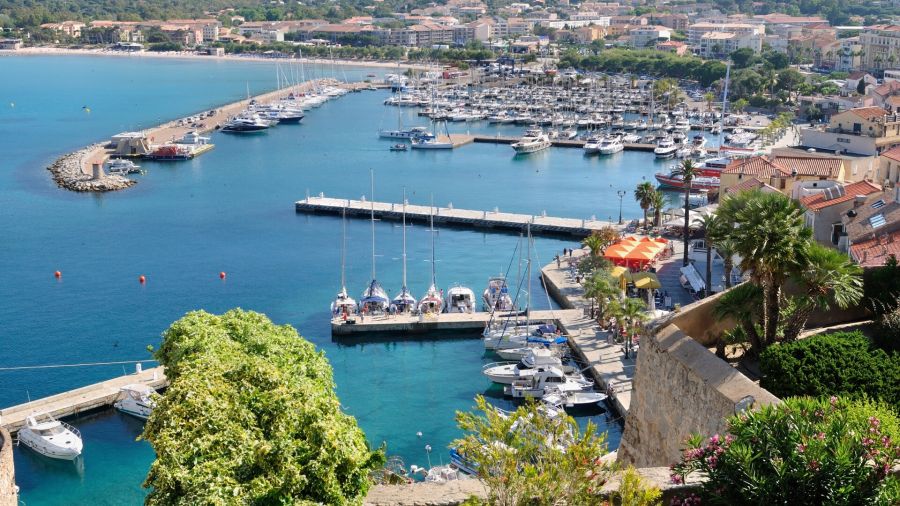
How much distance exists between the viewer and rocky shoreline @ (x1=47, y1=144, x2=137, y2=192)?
7269cm

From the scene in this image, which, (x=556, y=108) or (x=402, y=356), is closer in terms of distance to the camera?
(x=402, y=356)

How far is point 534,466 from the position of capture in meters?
11.2

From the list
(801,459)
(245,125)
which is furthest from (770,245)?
(245,125)

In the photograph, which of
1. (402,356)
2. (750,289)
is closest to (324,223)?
(402,356)

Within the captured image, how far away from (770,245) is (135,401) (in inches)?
877

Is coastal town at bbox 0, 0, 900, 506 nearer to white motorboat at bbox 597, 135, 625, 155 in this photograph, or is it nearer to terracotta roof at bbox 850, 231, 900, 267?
terracotta roof at bbox 850, 231, 900, 267

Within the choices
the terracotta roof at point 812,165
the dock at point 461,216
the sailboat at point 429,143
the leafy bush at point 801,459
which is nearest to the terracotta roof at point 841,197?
the terracotta roof at point 812,165

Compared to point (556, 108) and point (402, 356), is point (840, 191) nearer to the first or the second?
point (402, 356)

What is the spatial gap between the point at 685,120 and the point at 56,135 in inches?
2429

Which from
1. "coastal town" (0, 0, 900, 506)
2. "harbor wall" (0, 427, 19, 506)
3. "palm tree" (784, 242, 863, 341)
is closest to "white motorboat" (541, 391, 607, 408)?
"coastal town" (0, 0, 900, 506)

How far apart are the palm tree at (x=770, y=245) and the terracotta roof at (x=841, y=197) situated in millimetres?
18215

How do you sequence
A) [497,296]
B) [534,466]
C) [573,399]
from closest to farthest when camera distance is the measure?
1. [534,466]
2. [573,399]
3. [497,296]

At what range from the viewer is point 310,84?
140m

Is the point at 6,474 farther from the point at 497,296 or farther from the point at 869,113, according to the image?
the point at 869,113
